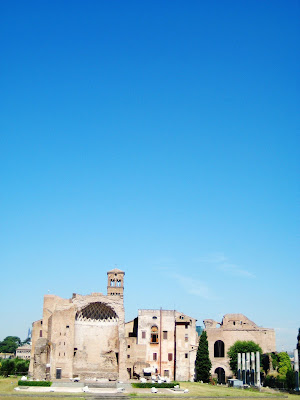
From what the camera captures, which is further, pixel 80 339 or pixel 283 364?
pixel 283 364

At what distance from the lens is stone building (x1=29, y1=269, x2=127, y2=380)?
61.6 m

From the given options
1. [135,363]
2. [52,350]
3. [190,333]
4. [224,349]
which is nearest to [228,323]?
[224,349]

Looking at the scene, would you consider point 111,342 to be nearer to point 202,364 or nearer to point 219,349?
point 202,364

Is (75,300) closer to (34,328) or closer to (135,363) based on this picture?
(34,328)

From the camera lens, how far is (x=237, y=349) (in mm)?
72250

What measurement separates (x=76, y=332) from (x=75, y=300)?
4586 millimetres

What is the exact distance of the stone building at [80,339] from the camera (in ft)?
202

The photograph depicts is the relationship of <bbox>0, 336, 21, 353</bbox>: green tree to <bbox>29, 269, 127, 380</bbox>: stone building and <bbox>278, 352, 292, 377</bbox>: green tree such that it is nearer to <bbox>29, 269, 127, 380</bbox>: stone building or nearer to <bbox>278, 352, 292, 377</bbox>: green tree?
<bbox>29, 269, 127, 380</bbox>: stone building

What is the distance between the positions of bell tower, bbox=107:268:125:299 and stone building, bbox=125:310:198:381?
7.44 m

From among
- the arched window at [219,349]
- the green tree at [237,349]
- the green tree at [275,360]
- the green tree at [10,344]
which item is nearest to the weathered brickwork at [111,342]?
the green tree at [237,349]

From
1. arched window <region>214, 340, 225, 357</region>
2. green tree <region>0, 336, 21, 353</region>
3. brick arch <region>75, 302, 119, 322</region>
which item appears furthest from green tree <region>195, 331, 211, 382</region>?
green tree <region>0, 336, 21, 353</region>

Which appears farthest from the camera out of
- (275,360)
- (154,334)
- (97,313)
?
(275,360)

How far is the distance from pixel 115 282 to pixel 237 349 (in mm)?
22295

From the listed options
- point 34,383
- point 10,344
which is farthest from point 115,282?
point 10,344
